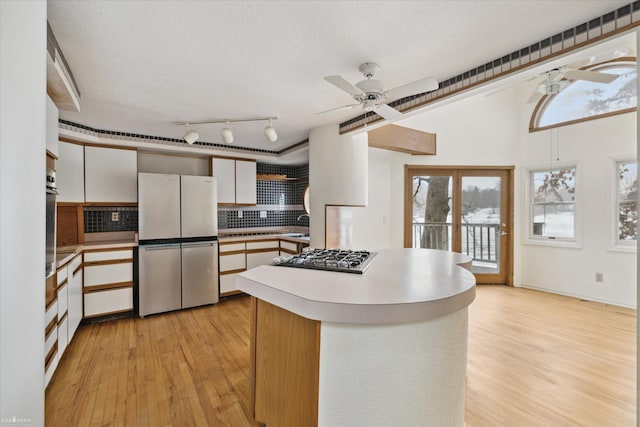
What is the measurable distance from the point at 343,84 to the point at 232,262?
310 centimetres

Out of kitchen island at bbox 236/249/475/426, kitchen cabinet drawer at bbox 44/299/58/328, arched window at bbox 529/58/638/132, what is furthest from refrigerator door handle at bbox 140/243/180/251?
arched window at bbox 529/58/638/132

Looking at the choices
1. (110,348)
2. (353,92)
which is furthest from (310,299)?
(110,348)

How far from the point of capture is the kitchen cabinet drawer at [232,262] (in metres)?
4.00

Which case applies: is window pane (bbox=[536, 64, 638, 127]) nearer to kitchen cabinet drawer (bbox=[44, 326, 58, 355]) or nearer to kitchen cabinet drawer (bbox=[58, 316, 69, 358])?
kitchen cabinet drawer (bbox=[44, 326, 58, 355])

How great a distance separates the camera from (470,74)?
6.84 feet

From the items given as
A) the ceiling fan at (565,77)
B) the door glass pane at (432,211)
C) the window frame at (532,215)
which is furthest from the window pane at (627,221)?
the door glass pane at (432,211)

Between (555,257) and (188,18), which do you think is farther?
(555,257)

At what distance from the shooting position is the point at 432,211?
4.85 meters

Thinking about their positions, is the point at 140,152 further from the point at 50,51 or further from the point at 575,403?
the point at 575,403

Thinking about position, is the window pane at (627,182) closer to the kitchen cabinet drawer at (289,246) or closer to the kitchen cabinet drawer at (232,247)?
the kitchen cabinet drawer at (289,246)

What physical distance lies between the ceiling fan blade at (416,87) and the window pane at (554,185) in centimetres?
378

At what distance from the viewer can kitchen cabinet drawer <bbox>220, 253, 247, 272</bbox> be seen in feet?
13.1

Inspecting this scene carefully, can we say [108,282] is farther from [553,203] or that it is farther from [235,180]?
[553,203]

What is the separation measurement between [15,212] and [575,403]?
9.59 ft
